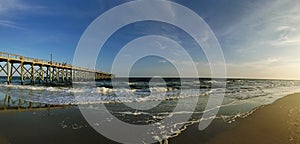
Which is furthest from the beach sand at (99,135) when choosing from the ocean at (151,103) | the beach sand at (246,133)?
the ocean at (151,103)

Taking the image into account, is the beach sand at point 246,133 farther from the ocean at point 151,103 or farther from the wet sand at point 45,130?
the wet sand at point 45,130

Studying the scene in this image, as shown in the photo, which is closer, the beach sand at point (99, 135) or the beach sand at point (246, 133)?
the beach sand at point (99, 135)

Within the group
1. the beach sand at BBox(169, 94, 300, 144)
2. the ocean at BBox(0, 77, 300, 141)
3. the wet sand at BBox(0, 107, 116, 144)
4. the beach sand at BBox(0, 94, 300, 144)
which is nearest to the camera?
the wet sand at BBox(0, 107, 116, 144)

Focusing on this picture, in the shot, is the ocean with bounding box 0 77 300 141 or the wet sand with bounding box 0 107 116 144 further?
the ocean with bounding box 0 77 300 141

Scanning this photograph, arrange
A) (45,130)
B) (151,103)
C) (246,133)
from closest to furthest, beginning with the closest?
1. (45,130)
2. (246,133)
3. (151,103)

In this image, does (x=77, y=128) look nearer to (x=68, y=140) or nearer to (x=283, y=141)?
(x=68, y=140)

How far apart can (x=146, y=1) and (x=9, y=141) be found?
1197 centimetres

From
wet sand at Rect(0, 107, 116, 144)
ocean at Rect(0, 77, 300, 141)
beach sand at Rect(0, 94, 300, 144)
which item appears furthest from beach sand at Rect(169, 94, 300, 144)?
wet sand at Rect(0, 107, 116, 144)

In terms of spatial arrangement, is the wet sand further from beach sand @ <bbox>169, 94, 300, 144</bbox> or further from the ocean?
beach sand @ <bbox>169, 94, 300, 144</bbox>

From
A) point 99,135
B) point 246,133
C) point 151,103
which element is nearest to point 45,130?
point 99,135

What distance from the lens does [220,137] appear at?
550cm

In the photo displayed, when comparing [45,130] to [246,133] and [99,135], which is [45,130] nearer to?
[99,135]

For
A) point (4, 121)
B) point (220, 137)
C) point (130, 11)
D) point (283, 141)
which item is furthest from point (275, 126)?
point (130, 11)

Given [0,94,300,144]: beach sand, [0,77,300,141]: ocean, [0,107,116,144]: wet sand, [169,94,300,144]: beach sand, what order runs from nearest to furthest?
[0,107,116,144]: wet sand → [0,94,300,144]: beach sand → [169,94,300,144]: beach sand → [0,77,300,141]: ocean
